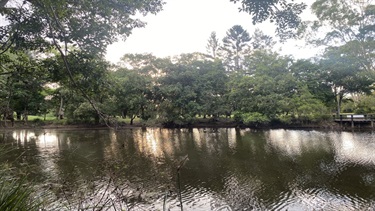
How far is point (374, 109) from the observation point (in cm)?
2336

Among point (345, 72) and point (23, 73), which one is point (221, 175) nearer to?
point (23, 73)

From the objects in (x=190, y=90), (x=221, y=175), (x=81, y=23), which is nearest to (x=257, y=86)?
(x=190, y=90)

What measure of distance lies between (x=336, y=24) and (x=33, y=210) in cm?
2839

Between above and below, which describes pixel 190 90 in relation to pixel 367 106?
above

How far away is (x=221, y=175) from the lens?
9.66m

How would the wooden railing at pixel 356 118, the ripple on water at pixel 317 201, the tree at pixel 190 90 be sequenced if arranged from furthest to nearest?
the tree at pixel 190 90 < the wooden railing at pixel 356 118 < the ripple on water at pixel 317 201

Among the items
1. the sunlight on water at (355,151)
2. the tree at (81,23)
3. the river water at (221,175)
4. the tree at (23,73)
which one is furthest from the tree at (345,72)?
the tree at (23,73)

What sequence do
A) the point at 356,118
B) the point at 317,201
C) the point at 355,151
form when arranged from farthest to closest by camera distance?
the point at 356,118
the point at 355,151
the point at 317,201

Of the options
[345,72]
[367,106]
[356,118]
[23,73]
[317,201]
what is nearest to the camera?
[23,73]

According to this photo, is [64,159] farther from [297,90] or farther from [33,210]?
[297,90]

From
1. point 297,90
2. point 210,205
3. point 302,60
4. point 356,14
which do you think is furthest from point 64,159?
point 356,14

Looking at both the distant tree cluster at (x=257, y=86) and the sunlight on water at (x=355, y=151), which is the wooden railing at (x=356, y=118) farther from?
the sunlight on water at (x=355, y=151)

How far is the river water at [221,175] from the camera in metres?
6.80

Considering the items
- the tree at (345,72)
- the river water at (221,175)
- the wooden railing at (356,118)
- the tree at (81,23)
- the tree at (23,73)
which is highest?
the tree at (345,72)
